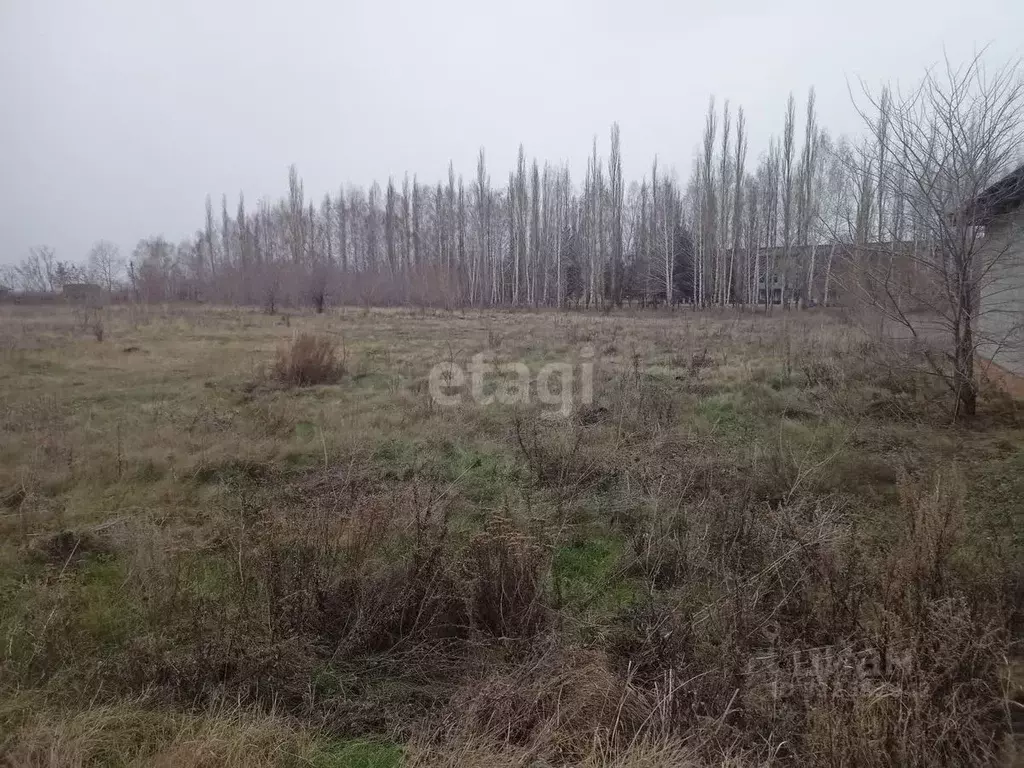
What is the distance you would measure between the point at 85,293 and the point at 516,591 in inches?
1113

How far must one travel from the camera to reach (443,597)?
3352mm

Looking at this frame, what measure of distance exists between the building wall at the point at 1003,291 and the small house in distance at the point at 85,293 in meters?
26.6

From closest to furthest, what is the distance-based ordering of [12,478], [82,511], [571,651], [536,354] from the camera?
[571,651]
[82,511]
[12,478]
[536,354]

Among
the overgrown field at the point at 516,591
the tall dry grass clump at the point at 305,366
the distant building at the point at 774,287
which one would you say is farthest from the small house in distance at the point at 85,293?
the distant building at the point at 774,287

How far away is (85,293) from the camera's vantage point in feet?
81.9

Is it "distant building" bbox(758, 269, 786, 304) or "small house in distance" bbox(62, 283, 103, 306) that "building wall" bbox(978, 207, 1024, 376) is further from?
"small house in distance" bbox(62, 283, 103, 306)

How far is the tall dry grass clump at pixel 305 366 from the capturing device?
9.62m

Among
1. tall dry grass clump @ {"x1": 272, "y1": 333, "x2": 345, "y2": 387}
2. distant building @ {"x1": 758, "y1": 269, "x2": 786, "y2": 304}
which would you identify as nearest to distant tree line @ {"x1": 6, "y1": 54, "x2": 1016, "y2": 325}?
distant building @ {"x1": 758, "y1": 269, "x2": 786, "y2": 304}

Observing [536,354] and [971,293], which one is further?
[536,354]

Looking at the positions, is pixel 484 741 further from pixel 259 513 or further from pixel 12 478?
pixel 12 478

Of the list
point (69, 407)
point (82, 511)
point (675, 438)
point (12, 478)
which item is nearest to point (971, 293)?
point (675, 438)

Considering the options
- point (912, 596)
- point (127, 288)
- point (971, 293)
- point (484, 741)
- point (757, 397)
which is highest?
point (127, 288)

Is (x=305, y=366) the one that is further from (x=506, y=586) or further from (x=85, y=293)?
(x=85, y=293)

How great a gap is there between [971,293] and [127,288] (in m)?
38.4
